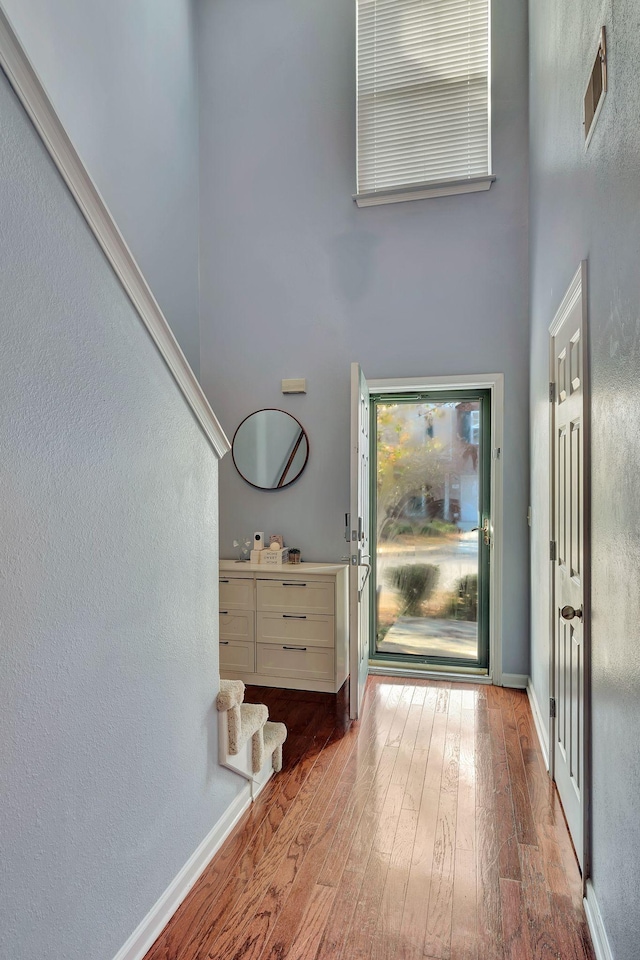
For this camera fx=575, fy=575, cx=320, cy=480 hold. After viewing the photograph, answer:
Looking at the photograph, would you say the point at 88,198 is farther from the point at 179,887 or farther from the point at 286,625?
the point at 286,625

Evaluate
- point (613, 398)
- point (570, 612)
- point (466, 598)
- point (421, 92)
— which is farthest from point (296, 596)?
point (421, 92)

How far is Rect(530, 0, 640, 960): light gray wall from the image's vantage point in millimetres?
1317

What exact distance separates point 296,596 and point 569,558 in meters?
1.97

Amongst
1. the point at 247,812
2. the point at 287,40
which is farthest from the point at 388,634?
the point at 287,40

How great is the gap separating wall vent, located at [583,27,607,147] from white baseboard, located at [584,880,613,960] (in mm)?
2291

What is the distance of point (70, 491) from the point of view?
1.37 meters

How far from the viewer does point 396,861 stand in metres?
2.06

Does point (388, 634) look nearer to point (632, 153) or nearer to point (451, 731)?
point (451, 731)

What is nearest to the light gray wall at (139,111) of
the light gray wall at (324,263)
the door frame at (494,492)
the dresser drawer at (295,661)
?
the light gray wall at (324,263)

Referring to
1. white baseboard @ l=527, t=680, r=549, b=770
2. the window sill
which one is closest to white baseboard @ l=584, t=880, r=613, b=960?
white baseboard @ l=527, t=680, r=549, b=770

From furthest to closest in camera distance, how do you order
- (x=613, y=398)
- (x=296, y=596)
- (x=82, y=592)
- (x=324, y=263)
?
1. (x=324, y=263)
2. (x=296, y=596)
3. (x=613, y=398)
4. (x=82, y=592)

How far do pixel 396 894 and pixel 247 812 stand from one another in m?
0.72

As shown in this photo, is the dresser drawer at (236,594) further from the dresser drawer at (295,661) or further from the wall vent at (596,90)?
the wall vent at (596,90)

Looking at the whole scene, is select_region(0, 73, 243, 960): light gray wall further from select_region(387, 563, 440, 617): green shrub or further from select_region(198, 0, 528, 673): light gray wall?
select_region(387, 563, 440, 617): green shrub
